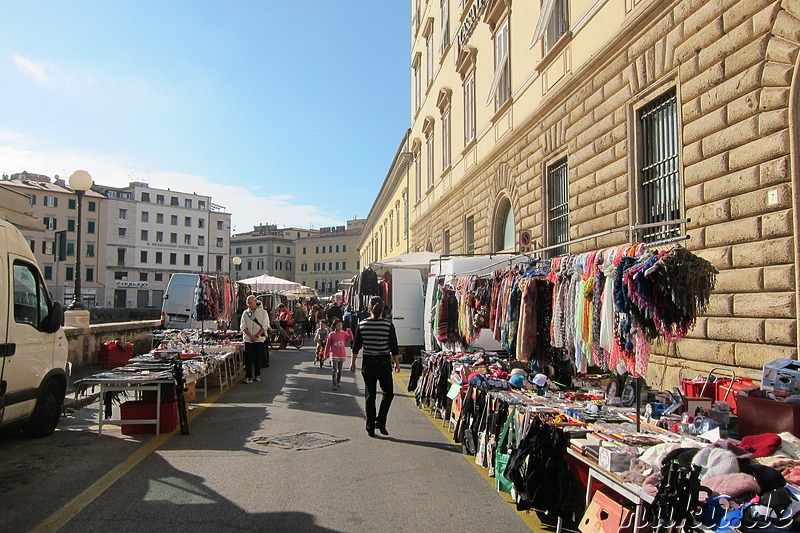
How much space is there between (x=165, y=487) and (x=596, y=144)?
8989 millimetres

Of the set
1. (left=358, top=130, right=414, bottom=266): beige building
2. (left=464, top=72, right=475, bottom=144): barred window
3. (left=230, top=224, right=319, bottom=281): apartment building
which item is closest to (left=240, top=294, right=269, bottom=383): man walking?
(left=464, top=72, right=475, bottom=144): barred window

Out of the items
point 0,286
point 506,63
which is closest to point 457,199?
point 506,63

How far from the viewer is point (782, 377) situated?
5141mm

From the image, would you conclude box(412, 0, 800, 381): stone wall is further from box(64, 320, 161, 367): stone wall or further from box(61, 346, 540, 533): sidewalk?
box(64, 320, 161, 367): stone wall

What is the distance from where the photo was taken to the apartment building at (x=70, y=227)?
7875cm

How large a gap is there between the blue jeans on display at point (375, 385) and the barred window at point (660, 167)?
4322 millimetres

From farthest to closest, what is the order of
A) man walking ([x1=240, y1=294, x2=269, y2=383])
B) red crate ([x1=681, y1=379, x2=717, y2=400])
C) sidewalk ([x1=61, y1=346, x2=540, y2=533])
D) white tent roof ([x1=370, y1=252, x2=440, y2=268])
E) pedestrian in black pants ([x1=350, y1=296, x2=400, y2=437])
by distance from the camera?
white tent roof ([x1=370, y1=252, x2=440, y2=268]) < man walking ([x1=240, y1=294, x2=269, y2=383]) < pedestrian in black pants ([x1=350, y1=296, x2=400, y2=437]) < red crate ([x1=681, y1=379, x2=717, y2=400]) < sidewalk ([x1=61, y1=346, x2=540, y2=533])

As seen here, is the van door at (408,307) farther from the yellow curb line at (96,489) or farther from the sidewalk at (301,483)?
the yellow curb line at (96,489)

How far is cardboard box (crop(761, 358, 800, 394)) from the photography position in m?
5.03

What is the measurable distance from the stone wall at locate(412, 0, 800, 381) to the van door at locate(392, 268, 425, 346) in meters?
6.61

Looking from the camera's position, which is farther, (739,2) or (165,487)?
(739,2)

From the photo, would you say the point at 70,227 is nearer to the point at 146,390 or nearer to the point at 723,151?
the point at 146,390

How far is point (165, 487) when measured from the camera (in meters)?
5.96

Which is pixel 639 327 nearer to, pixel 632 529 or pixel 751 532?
pixel 632 529
